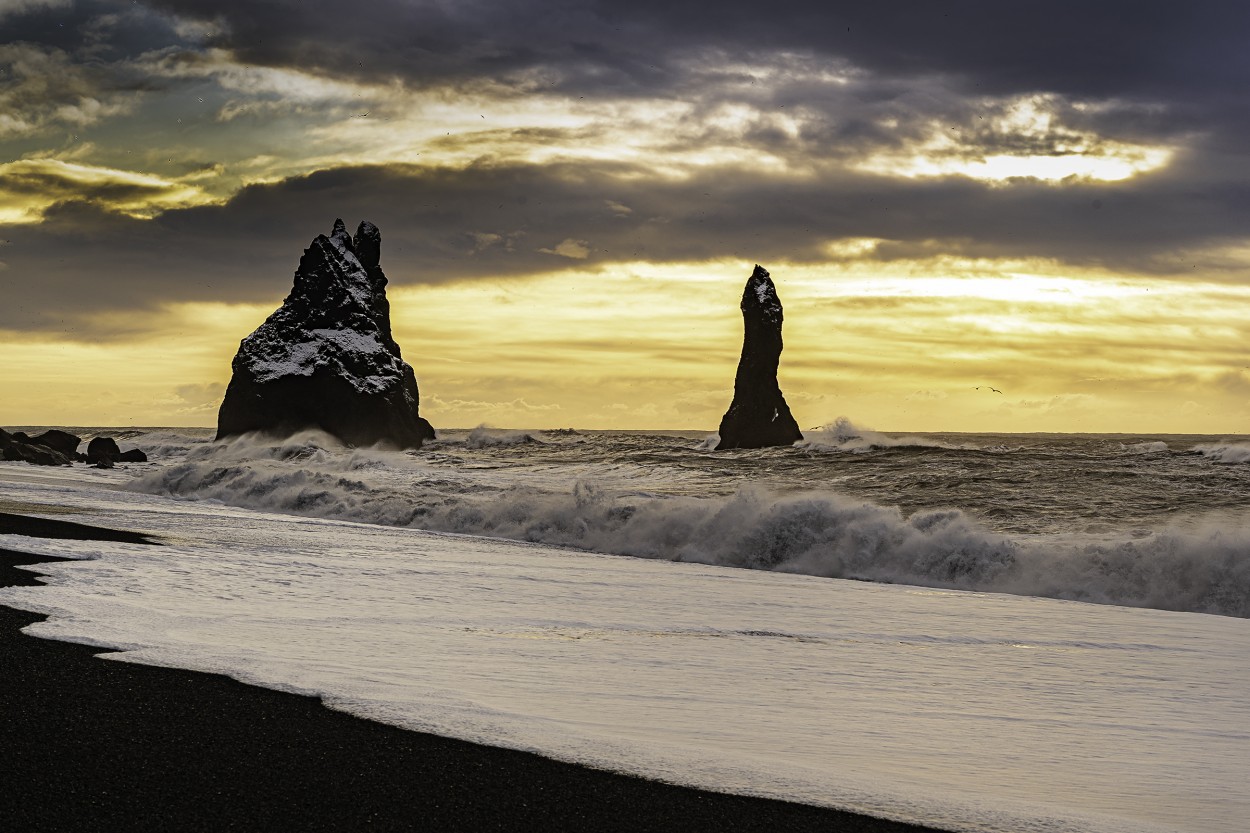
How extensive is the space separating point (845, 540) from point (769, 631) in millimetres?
7855

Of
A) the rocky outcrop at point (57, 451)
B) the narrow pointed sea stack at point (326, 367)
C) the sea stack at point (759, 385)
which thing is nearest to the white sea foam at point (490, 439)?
the narrow pointed sea stack at point (326, 367)

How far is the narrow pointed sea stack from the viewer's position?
7644cm

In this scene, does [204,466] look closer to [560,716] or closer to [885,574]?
[885,574]

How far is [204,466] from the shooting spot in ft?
110

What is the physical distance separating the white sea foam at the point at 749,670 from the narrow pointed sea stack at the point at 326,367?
6367 centimetres

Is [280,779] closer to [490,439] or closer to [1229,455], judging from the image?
[1229,455]

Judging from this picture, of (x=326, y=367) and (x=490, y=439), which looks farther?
(x=490, y=439)

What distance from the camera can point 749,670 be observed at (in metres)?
8.15

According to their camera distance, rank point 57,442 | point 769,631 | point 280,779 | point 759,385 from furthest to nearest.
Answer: point 759,385 → point 57,442 → point 769,631 → point 280,779

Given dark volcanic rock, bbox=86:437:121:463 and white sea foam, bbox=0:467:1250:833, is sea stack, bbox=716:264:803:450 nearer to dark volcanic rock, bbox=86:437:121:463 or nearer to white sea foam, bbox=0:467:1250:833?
dark volcanic rock, bbox=86:437:121:463

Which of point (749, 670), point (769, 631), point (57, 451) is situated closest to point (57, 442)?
point (57, 451)

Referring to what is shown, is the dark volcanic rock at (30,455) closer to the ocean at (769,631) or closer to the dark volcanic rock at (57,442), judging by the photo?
the dark volcanic rock at (57,442)

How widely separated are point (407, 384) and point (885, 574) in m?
75.5

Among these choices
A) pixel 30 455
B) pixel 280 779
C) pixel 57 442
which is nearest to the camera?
pixel 280 779
